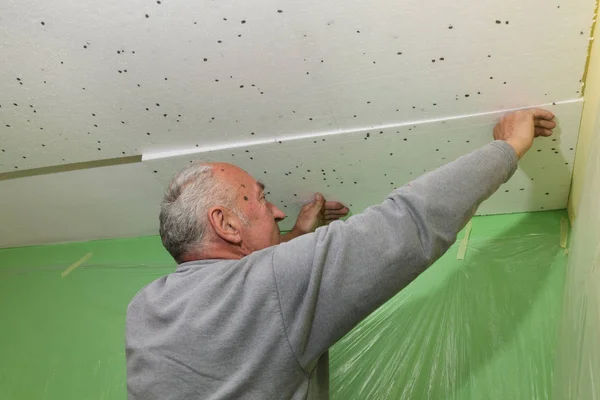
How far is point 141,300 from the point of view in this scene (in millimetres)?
980

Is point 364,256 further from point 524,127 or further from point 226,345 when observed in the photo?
point 524,127

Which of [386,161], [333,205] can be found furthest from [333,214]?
[386,161]

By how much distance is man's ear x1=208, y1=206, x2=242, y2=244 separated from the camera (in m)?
0.98

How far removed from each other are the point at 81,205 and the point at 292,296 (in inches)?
44.8

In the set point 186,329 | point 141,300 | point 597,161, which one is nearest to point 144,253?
point 141,300

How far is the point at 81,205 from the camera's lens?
1697 mm

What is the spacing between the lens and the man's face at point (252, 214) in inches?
40.4

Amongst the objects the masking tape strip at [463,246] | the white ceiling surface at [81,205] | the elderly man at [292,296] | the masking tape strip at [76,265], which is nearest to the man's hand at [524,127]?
the elderly man at [292,296]

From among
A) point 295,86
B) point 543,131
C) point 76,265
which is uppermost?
point 295,86

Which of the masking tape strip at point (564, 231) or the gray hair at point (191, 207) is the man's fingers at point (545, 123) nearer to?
the masking tape strip at point (564, 231)

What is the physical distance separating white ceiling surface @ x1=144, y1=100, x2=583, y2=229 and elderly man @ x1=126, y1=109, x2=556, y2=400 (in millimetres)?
261

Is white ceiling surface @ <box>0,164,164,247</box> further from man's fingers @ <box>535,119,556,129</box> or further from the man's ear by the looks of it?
man's fingers @ <box>535,119,556,129</box>

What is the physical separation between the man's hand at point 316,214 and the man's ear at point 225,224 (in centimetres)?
44

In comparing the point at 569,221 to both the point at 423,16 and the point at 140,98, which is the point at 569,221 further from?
the point at 140,98
